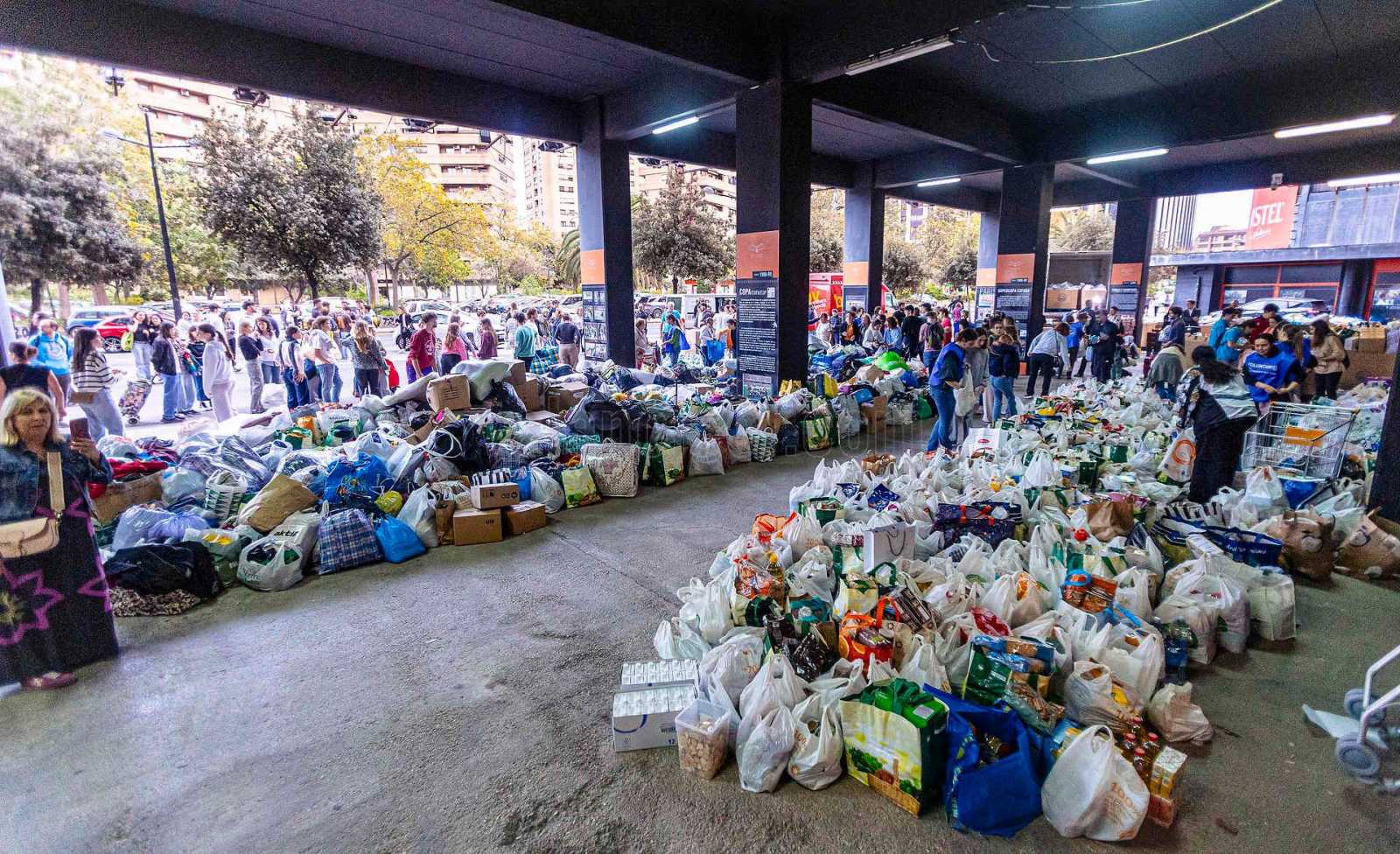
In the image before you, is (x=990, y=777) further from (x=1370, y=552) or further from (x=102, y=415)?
(x=102, y=415)

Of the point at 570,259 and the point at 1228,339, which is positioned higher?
the point at 570,259

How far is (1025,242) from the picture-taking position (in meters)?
12.0

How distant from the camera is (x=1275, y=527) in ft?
13.1

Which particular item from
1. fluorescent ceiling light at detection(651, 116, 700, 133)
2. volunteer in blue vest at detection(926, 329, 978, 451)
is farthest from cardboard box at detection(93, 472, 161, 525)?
fluorescent ceiling light at detection(651, 116, 700, 133)

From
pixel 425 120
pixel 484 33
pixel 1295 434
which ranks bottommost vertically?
pixel 1295 434

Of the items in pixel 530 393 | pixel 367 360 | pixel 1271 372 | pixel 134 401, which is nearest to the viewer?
pixel 1271 372

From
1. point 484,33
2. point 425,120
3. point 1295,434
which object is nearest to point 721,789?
point 1295,434

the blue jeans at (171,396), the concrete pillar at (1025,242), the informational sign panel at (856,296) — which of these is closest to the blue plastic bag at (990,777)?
the concrete pillar at (1025,242)

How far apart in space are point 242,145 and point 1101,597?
62.0 feet

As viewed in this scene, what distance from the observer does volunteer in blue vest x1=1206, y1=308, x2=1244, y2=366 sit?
8.60m

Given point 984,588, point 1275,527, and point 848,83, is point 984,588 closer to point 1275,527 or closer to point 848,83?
point 1275,527

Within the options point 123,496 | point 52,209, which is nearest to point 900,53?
point 123,496

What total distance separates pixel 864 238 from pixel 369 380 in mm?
11662

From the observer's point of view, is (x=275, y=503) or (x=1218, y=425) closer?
(x=275, y=503)
